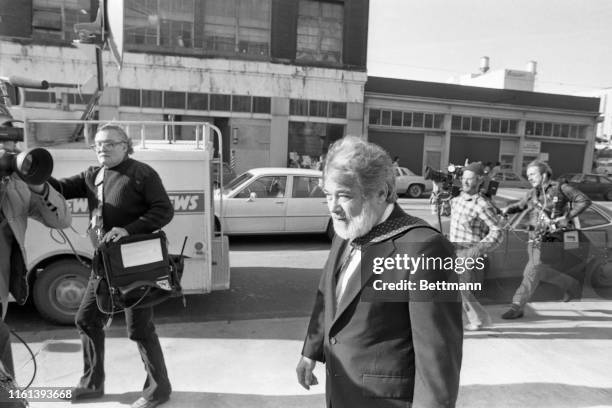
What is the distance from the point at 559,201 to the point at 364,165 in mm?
4180

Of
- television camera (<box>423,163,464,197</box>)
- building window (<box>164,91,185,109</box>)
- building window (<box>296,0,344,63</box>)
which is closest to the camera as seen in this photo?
television camera (<box>423,163,464,197</box>)

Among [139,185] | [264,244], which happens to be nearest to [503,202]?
[264,244]

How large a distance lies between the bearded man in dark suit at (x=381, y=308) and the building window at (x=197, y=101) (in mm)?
21562

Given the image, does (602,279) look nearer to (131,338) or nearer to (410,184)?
(131,338)

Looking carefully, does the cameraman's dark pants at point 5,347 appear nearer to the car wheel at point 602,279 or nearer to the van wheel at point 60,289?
the van wheel at point 60,289

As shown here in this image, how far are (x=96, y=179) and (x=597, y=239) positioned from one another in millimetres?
5814

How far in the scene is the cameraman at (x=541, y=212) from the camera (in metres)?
5.08

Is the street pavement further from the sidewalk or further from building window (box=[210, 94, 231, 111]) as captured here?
building window (box=[210, 94, 231, 111])

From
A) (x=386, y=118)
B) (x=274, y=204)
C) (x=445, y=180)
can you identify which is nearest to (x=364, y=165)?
(x=445, y=180)

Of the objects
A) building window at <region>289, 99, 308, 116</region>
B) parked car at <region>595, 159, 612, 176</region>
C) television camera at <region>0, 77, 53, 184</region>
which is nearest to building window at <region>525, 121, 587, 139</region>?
parked car at <region>595, 159, 612, 176</region>

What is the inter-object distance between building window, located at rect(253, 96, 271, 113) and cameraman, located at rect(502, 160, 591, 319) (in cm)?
1900

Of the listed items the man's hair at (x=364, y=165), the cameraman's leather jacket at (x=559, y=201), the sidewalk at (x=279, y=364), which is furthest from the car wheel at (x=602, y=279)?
the man's hair at (x=364, y=165)

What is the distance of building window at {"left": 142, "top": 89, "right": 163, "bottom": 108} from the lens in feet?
70.9

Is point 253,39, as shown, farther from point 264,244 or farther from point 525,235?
point 525,235
